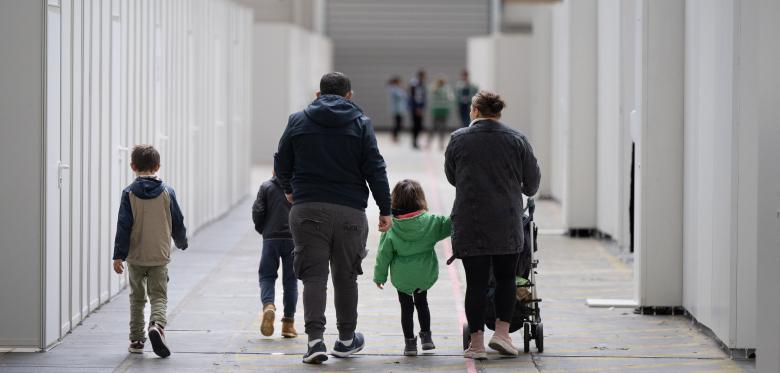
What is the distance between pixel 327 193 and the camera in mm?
7906

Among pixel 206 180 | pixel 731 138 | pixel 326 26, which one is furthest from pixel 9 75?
pixel 326 26

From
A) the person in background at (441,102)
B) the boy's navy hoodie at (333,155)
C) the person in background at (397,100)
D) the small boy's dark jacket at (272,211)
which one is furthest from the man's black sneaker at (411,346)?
the person in background at (397,100)

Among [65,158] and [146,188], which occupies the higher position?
[65,158]

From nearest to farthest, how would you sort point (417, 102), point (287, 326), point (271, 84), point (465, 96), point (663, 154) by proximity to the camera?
1. point (287, 326)
2. point (663, 154)
3. point (271, 84)
4. point (465, 96)
5. point (417, 102)

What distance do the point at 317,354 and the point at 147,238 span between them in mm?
1278

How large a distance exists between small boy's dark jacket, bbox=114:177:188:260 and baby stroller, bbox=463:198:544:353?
1893 mm

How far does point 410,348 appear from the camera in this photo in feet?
27.1

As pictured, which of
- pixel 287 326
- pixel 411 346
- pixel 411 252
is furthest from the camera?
pixel 287 326

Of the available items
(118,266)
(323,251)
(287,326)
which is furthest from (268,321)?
(118,266)

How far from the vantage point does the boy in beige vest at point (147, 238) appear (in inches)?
321

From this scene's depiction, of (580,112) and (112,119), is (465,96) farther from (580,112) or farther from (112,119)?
(112,119)

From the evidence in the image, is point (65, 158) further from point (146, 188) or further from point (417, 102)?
A: point (417, 102)

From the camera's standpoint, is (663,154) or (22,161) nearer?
(22,161)

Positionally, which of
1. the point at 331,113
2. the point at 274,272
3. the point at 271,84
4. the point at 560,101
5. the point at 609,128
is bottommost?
the point at 274,272
